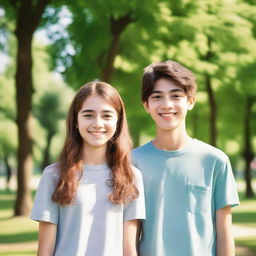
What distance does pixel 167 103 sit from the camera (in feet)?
12.1

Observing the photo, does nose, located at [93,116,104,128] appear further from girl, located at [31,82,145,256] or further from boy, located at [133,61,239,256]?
boy, located at [133,61,239,256]

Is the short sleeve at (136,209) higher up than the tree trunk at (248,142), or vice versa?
the tree trunk at (248,142)

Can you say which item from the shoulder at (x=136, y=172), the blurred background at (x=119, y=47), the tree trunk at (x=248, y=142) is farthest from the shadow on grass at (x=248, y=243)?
the tree trunk at (x=248, y=142)

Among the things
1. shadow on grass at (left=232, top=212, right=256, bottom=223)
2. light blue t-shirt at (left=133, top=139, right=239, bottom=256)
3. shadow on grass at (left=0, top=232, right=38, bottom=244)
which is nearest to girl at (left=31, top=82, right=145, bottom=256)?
light blue t-shirt at (left=133, top=139, right=239, bottom=256)

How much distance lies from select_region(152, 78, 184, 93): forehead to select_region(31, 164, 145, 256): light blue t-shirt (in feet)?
2.27

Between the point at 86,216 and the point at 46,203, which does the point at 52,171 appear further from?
the point at 86,216

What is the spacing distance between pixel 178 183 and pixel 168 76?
0.67m

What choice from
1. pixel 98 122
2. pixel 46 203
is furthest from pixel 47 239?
pixel 98 122

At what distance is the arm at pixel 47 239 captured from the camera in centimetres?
330

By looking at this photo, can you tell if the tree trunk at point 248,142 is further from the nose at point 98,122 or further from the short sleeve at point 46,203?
the short sleeve at point 46,203

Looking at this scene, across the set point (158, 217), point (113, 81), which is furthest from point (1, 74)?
point (158, 217)

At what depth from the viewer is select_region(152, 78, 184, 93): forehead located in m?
3.72

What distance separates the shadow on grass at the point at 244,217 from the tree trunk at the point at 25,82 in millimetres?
6169

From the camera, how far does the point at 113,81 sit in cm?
2381
